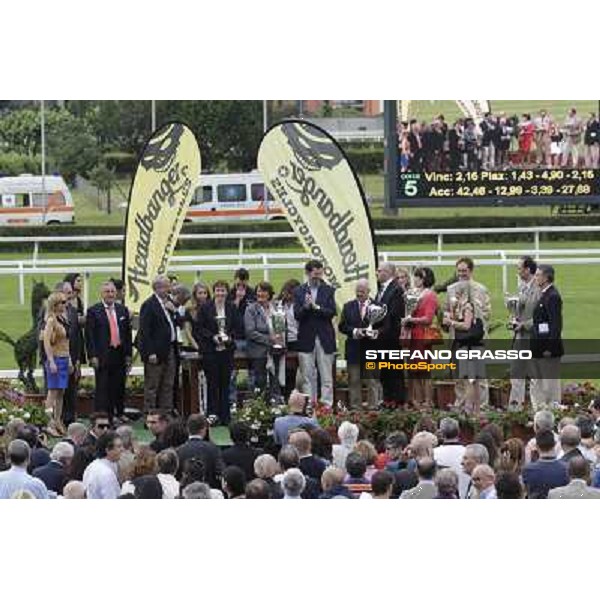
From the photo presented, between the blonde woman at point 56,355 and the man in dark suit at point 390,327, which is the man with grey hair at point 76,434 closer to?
the blonde woman at point 56,355

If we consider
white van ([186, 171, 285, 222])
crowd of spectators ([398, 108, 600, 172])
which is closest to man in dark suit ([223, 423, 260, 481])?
crowd of spectators ([398, 108, 600, 172])

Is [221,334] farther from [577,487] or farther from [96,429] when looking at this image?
[577,487]

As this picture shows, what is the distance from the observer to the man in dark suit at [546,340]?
54.1 ft

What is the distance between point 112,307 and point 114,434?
144 inches

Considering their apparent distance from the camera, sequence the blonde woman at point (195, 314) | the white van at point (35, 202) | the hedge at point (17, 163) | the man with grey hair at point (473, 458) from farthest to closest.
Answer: the white van at point (35, 202) → the hedge at point (17, 163) → the blonde woman at point (195, 314) → the man with grey hair at point (473, 458)

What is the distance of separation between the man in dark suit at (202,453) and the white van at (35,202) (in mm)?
12175

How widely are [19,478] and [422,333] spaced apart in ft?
16.0

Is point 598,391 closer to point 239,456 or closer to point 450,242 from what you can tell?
point 239,456

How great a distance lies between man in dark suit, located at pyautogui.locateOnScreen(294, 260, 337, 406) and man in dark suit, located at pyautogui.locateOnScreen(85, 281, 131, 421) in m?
1.33

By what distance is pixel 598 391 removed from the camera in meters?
16.8

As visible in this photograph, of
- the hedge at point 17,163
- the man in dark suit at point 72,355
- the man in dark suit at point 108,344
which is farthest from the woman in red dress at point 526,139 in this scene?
the hedge at point 17,163

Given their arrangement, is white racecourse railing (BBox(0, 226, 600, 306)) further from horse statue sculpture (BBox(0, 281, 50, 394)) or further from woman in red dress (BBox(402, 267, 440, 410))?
woman in red dress (BBox(402, 267, 440, 410))

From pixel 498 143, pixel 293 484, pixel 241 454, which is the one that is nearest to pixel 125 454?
pixel 241 454

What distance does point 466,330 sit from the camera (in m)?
16.6
